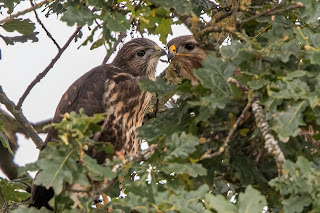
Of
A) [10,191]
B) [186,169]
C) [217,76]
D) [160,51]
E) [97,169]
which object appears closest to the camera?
[97,169]

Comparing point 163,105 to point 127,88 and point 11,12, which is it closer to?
point 127,88

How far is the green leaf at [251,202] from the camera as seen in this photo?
7.11 ft

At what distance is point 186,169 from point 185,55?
2813 millimetres

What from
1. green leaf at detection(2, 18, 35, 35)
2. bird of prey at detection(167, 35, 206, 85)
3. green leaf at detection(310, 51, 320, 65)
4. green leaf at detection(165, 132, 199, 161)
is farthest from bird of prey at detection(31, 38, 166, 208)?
green leaf at detection(310, 51, 320, 65)

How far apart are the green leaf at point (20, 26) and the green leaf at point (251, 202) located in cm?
249

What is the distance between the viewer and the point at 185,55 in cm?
519

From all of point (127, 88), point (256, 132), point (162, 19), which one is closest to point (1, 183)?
point (127, 88)

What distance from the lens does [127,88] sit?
4379 millimetres

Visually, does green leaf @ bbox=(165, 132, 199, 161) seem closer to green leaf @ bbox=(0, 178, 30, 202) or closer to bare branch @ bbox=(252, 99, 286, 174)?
bare branch @ bbox=(252, 99, 286, 174)

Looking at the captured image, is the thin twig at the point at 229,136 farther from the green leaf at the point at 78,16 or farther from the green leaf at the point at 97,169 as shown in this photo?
the green leaf at the point at 78,16

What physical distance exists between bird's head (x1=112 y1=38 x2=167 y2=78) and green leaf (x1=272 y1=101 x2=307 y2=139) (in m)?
2.50

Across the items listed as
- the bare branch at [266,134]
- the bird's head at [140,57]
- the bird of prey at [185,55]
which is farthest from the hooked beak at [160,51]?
the bare branch at [266,134]

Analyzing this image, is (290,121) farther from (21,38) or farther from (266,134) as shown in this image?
(21,38)

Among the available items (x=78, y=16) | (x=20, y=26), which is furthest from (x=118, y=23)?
(x=20, y=26)
